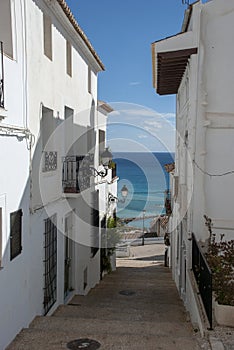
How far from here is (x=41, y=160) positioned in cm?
970

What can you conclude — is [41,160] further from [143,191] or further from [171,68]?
[143,191]

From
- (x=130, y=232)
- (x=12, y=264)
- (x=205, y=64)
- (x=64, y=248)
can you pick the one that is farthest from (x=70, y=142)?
(x=130, y=232)

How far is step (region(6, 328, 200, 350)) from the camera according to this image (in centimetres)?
692

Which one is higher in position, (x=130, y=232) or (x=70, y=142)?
(x=70, y=142)

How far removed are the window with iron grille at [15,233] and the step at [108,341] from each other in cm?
150

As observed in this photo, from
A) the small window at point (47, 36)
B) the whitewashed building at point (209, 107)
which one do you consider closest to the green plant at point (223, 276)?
the whitewashed building at point (209, 107)

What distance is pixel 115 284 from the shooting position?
17.2 meters

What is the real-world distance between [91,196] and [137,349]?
9.66m

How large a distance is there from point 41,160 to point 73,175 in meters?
2.72

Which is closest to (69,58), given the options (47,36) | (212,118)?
(47,36)

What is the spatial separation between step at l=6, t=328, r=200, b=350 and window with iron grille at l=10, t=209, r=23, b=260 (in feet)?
4.92

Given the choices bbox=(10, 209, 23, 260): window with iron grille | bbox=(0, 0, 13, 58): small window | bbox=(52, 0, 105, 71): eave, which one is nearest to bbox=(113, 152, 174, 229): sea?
bbox=(52, 0, 105, 71): eave

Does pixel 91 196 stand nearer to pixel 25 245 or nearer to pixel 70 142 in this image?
pixel 70 142

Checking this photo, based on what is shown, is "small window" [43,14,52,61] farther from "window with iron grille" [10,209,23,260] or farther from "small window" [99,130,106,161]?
"small window" [99,130,106,161]
